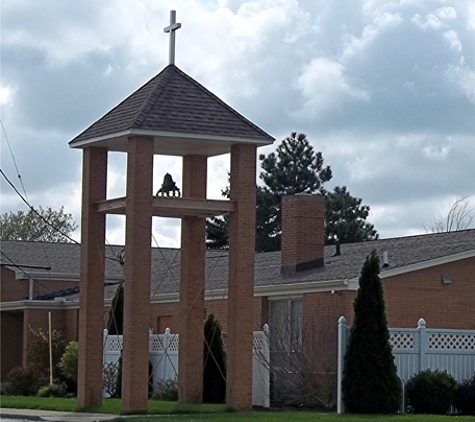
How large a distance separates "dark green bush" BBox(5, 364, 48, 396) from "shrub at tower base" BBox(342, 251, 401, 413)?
16.3 meters

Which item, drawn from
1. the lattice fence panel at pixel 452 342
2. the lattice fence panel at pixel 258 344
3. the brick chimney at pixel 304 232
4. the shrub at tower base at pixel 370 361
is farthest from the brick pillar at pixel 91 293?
the lattice fence panel at pixel 452 342

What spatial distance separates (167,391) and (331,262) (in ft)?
19.4

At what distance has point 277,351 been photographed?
1140 inches

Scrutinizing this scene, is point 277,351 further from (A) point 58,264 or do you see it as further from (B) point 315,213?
(A) point 58,264

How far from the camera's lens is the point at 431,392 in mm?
25297

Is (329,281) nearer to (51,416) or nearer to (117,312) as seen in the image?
(51,416)

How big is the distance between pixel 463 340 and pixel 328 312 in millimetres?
4190

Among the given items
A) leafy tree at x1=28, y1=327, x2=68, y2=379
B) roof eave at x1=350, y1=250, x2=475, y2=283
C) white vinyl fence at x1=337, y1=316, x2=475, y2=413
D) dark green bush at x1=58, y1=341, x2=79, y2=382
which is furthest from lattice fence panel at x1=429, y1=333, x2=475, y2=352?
leafy tree at x1=28, y1=327, x2=68, y2=379

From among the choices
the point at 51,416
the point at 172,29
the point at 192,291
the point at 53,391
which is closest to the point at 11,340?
the point at 53,391

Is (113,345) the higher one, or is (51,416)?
(113,345)

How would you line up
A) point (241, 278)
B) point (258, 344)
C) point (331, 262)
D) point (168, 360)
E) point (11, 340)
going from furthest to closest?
point (11, 340) < point (331, 262) < point (168, 360) < point (258, 344) < point (241, 278)

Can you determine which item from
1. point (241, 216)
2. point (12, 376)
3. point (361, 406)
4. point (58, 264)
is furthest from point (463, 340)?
point (58, 264)

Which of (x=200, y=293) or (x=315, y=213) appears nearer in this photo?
(x=200, y=293)

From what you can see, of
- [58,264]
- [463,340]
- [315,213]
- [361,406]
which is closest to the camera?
[361,406]
